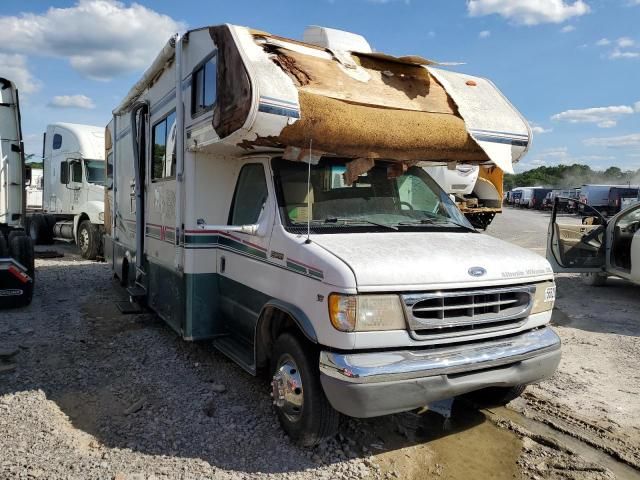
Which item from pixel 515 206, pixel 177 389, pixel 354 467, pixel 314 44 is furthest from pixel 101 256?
pixel 515 206

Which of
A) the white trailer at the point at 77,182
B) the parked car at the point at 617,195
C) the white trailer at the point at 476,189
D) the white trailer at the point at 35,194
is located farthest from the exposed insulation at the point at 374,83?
the parked car at the point at 617,195

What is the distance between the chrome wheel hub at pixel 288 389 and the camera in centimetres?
392

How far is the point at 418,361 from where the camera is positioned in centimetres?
355

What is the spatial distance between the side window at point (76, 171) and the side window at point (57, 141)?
55.8 inches

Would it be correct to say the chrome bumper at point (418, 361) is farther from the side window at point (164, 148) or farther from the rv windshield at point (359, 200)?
the side window at point (164, 148)

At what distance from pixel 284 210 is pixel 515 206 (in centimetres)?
4824

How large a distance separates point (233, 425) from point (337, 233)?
1707mm

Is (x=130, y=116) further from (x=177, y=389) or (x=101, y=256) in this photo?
(x=101, y=256)

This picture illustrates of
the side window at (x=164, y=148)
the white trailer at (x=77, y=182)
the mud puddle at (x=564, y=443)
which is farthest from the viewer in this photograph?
the white trailer at (x=77, y=182)

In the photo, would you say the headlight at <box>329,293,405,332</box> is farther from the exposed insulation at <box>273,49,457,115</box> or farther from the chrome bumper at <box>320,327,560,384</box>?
the exposed insulation at <box>273,49,457,115</box>

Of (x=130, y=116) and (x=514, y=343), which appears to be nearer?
(x=514, y=343)

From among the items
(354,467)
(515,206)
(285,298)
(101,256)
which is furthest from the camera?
(515,206)

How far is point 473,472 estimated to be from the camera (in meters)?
3.80

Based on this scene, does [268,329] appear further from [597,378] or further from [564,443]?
[597,378]
